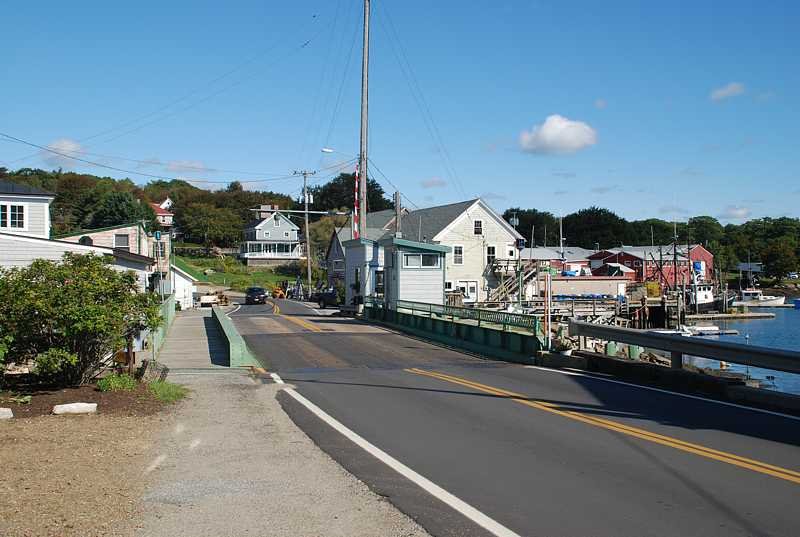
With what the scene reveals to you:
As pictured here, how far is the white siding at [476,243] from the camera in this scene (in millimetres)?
67562

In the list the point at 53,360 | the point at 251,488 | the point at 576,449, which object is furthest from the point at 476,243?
the point at 251,488

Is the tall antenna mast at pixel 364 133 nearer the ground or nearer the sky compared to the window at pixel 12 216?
nearer the sky

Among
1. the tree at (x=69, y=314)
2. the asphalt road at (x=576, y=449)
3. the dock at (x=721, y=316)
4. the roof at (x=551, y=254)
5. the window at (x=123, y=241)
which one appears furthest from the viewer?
the roof at (x=551, y=254)

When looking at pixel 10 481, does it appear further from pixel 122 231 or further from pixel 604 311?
pixel 604 311

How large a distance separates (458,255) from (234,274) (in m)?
45.0

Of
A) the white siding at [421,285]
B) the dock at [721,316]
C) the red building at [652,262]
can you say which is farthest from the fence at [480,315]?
the red building at [652,262]

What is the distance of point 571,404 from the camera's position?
1303 centimetres

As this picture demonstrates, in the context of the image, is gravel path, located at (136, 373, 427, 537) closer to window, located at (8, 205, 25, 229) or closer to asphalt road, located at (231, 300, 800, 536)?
asphalt road, located at (231, 300, 800, 536)

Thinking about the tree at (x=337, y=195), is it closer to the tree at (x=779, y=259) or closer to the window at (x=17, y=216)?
the tree at (x=779, y=259)

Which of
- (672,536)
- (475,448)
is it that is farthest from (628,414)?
(672,536)

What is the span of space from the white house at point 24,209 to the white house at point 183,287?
24.4m

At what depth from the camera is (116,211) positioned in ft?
326

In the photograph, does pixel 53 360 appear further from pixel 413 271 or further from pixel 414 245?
pixel 414 245

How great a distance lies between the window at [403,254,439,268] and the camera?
3575 cm
